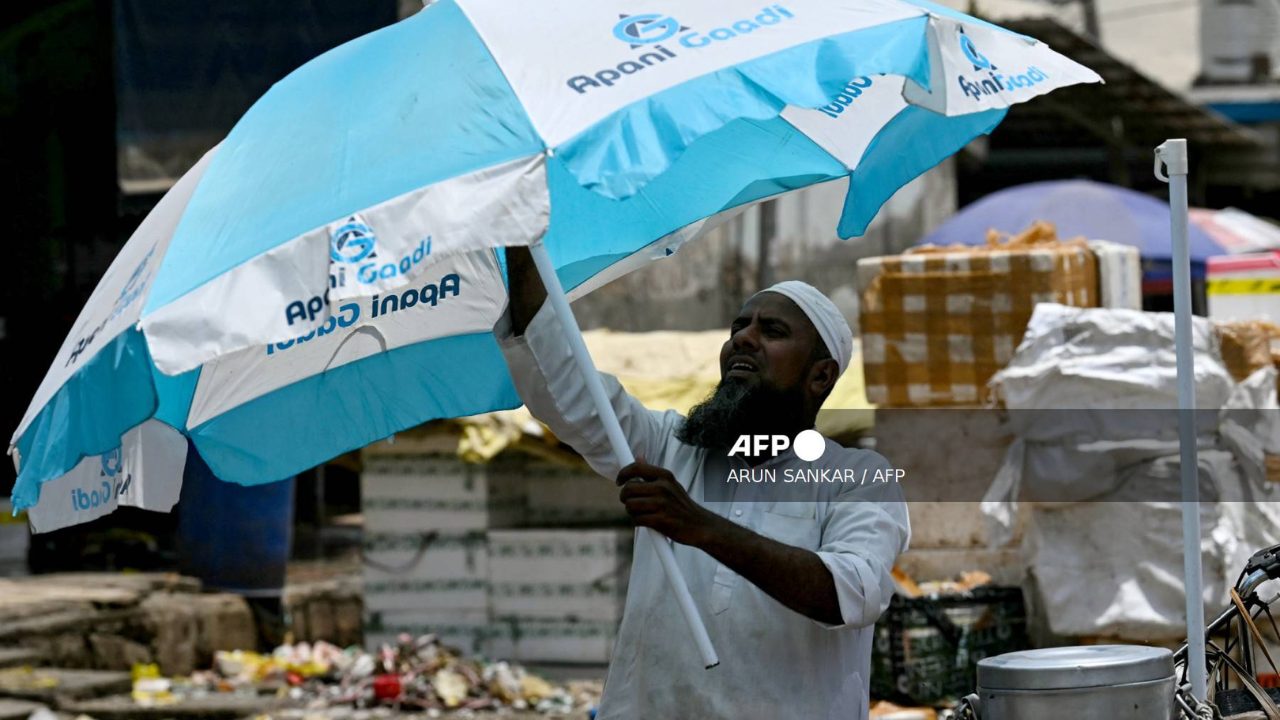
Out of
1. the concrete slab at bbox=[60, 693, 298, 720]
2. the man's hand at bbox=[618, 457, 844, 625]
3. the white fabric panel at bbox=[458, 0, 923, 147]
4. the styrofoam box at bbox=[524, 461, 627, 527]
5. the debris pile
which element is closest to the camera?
the white fabric panel at bbox=[458, 0, 923, 147]

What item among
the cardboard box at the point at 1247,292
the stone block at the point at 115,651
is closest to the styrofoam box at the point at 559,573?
the stone block at the point at 115,651

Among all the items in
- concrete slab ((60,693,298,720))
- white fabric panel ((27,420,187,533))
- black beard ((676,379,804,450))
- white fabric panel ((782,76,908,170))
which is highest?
white fabric panel ((782,76,908,170))

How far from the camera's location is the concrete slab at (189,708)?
7.80m

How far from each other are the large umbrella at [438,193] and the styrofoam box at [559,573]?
18.5 ft

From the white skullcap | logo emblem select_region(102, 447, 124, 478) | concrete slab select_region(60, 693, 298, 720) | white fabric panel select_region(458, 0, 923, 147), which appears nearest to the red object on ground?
concrete slab select_region(60, 693, 298, 720)

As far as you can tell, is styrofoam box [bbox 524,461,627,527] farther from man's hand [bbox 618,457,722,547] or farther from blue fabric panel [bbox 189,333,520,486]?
man's hand [bbox 618,457,722,547]

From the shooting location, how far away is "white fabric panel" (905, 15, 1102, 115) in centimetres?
287

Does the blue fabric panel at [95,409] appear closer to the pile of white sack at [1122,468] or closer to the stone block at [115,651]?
the pile of white sack at [1122,468]

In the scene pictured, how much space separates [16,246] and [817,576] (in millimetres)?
8793

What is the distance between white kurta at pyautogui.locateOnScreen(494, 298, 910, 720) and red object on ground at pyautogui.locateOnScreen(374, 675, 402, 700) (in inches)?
227

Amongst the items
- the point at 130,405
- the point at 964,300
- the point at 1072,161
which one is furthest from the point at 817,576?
the point at 1072,161

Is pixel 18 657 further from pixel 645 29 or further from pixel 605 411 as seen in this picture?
Result: pixel 645 29

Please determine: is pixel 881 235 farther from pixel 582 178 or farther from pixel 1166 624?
pixel 582 178

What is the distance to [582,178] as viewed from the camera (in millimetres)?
2465
